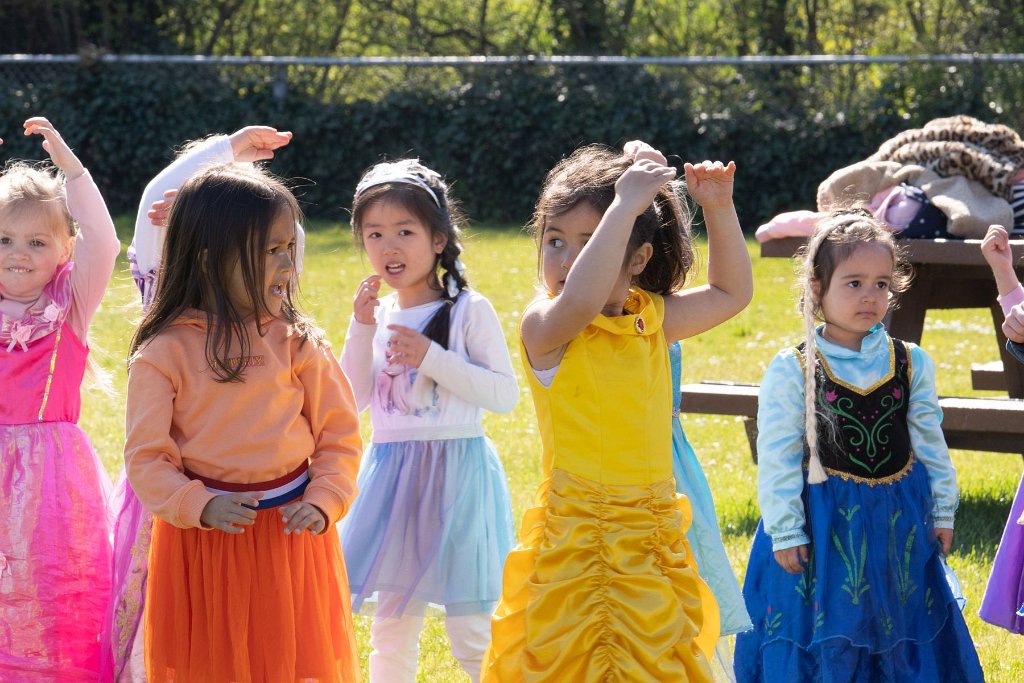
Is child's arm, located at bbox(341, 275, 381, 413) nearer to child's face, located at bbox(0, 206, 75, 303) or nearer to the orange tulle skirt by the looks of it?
the orange tulle skirt

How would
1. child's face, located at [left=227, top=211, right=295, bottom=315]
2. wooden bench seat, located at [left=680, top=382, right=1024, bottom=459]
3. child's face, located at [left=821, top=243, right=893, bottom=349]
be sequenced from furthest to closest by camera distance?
wooden bench seat, located at [left=680, top=382, right=1024, bottom=459], child's face, located at [left=821, top=243, right=893, bottom=349], child's face, located at [left=227, top=211, right=295, bottom=315]

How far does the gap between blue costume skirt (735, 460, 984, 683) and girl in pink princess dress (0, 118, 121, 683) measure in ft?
5.70

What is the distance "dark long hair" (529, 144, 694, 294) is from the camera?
2.55 m

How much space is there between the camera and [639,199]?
2.33 m

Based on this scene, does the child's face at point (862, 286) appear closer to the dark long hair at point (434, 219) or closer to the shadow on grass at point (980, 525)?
the dark long hair at point (434, 219)

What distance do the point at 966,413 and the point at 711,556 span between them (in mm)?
2196

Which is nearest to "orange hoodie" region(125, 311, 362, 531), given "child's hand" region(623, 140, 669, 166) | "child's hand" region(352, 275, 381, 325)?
"child's hand" region(352, 275, 381, 325)

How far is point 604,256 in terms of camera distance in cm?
232

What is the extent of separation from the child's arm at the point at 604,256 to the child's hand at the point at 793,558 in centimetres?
99

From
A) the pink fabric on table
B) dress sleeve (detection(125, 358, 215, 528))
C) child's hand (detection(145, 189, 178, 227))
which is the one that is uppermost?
child's hand (detection(145, 189, 178, 227))

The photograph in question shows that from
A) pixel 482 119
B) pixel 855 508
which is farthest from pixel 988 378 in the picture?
pixel 482 119

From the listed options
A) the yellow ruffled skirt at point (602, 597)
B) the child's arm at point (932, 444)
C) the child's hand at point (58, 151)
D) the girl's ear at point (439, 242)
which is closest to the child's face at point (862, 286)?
the child's arm at point (932, 444)

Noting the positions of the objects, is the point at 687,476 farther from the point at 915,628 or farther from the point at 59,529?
the point at 59,529

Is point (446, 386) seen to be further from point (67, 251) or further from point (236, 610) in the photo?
point (67, 251)
